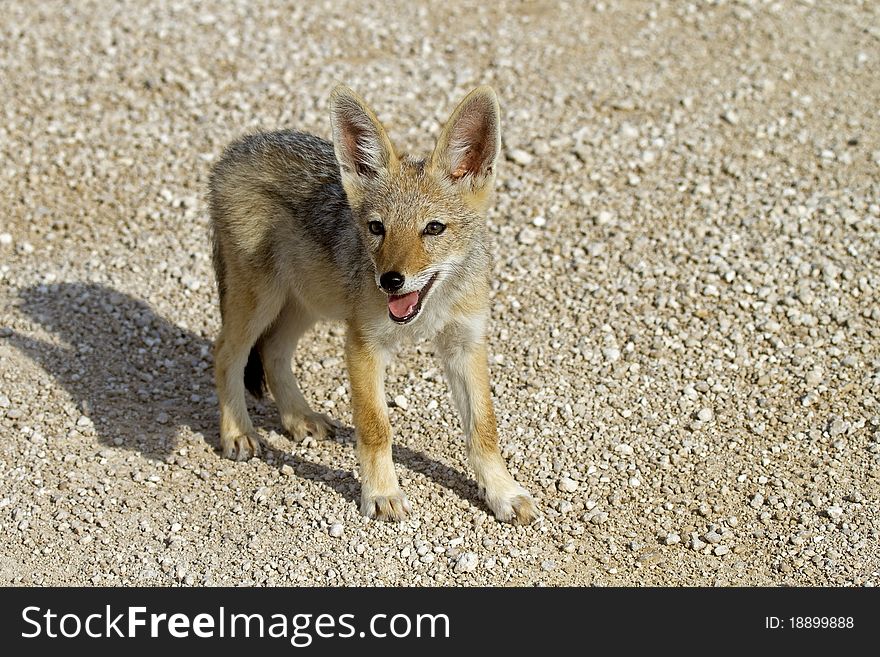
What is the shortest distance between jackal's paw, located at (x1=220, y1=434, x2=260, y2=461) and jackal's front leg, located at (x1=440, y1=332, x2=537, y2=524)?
150cm

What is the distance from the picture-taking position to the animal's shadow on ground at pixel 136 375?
23.9ft

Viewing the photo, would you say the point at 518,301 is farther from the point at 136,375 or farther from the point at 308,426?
the point at 136,375

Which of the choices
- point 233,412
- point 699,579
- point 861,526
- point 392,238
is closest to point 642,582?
point 699,579

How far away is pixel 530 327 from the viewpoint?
27.4ft

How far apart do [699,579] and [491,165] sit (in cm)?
257

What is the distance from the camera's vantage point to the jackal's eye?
19.6ft

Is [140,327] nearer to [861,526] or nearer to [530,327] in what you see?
[530,327]

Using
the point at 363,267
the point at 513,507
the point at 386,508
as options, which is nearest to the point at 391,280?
the point at 363,267

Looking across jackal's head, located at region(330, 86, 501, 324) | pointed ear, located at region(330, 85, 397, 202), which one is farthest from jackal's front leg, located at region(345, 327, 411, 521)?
pointed ear, located at region(330, 85, 397, 202)

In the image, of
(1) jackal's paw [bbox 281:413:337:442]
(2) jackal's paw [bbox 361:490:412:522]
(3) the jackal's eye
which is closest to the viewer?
(3) the jackal's eye

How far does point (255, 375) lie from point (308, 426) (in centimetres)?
59

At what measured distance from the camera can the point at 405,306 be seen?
19.3 feet

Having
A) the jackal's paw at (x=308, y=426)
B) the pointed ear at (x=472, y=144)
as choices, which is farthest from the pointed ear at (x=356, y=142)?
the jackal's paw at (x=308, y=426)

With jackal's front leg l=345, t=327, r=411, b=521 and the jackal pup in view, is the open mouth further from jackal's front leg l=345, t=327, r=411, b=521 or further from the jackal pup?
jackal's front leg l=345, t=327, r=411, b=521
